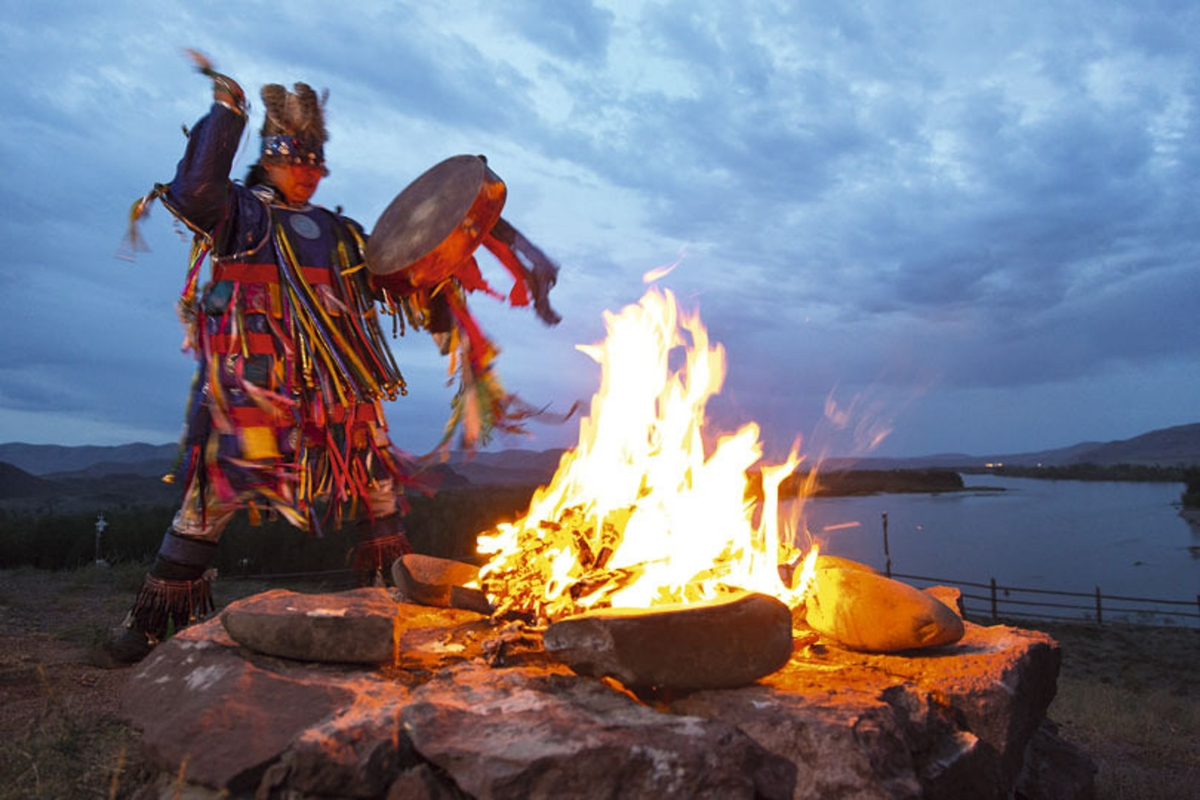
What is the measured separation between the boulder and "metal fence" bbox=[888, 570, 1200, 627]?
13.5m

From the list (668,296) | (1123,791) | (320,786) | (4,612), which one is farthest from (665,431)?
(4,612)

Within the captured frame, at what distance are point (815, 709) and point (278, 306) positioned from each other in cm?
270

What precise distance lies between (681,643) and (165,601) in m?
2.40

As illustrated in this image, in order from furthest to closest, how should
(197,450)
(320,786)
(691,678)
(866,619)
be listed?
(197,450) < (866,619) < (691,678) < (320,786)

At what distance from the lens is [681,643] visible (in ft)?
7.29

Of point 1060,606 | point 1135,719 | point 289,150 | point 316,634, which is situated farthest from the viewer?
point 1060,606

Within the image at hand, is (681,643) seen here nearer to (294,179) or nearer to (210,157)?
(210,157)

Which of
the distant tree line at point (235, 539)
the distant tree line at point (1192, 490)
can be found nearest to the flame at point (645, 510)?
the distant tree line at point (235, 539)

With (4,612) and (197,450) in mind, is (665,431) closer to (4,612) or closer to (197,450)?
(197,450)

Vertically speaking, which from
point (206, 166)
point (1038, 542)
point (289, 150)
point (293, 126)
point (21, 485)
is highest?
point (293, 126)

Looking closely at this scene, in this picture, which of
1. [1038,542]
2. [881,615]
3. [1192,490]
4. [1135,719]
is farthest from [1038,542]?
[881,615]

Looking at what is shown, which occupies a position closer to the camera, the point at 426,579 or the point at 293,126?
the point at 426,579

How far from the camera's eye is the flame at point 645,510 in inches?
118

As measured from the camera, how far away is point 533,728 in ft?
6.34
